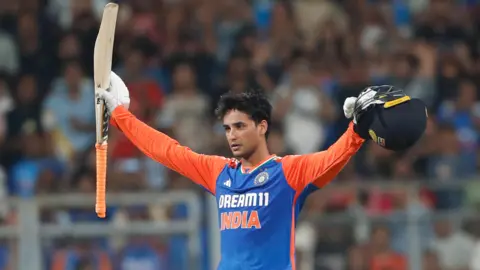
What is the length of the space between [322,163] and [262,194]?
458mm

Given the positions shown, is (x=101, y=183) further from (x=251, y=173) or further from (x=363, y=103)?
(x=363, y=103)

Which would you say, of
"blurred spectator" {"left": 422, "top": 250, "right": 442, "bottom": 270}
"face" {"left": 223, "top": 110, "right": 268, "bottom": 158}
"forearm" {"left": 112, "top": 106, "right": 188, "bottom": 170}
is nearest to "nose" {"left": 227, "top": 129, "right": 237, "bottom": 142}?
"face" {"left": 223, "top": 110, "right": 268, "bottom": 158}

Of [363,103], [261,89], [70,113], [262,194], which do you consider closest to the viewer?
[363,103]

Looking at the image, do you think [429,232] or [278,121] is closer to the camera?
[429,232]

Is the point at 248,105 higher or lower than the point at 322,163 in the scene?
higher

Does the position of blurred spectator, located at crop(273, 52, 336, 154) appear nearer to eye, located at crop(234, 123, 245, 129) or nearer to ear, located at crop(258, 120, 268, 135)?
ear, located at crop(258, 120, 268, 135)

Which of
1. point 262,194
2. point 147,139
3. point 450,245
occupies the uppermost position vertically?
point 147,139

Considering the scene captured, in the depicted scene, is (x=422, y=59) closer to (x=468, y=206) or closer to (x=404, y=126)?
(x=468, y=206)

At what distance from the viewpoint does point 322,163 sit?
22.1ft

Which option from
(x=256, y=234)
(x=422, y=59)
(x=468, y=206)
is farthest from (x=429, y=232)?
(x=256, y=234)

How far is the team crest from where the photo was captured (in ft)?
23.0

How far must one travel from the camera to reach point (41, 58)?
13.2m

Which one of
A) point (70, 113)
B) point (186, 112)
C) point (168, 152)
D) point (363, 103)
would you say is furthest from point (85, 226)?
point (363, 103)

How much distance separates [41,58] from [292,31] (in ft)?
10.6
